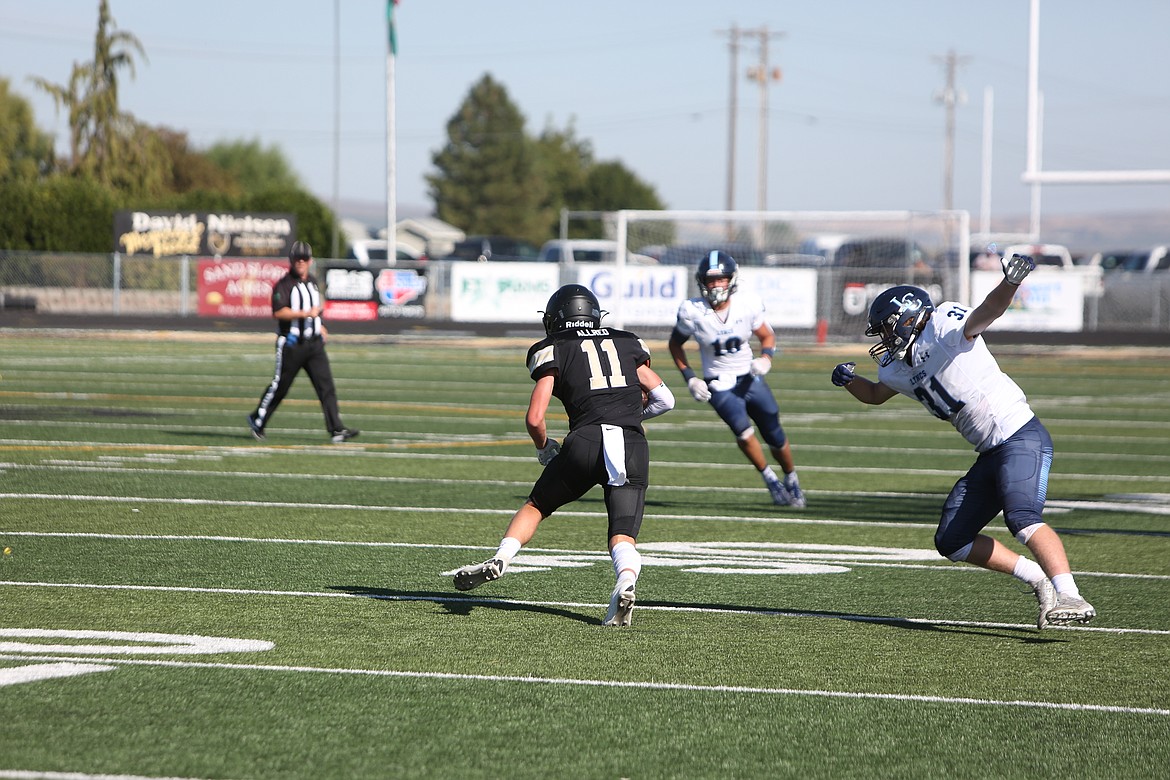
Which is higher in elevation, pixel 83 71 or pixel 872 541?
pixel 83 71

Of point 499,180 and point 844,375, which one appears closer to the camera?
point 844,375

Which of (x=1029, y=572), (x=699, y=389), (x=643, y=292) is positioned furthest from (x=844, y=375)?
(x=643, y=292)

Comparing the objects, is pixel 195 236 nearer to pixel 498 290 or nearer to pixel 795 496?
pixel 498 290

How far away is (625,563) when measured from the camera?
697 cm

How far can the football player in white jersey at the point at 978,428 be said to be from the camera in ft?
23.1

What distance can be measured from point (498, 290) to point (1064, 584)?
3372 cm

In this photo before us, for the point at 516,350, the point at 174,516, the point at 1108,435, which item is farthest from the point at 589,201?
the point at 174,516

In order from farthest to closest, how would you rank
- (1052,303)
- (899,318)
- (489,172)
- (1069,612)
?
(489,172)
(1052,303)
(899,318)
(1069,612)

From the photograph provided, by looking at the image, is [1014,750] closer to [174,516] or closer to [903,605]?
[903,605]

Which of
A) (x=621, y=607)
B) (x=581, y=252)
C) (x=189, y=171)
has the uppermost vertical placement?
(x=189, y=171)

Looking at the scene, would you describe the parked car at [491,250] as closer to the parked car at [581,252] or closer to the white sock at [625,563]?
the parked car at [581,252]

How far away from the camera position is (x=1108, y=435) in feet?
60.4

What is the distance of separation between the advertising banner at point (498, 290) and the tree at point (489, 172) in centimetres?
6987

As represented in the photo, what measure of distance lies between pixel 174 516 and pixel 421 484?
256 cm
